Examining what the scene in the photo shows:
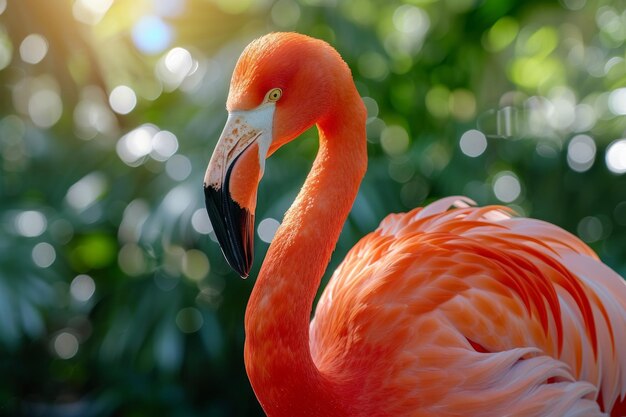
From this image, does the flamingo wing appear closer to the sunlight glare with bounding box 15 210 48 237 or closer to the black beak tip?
the black beak tip

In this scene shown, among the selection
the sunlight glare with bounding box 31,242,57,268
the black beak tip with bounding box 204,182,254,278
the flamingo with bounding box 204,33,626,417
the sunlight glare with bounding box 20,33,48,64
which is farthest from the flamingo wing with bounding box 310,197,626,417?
the sunlight glare with bounding box 20,33,48,64

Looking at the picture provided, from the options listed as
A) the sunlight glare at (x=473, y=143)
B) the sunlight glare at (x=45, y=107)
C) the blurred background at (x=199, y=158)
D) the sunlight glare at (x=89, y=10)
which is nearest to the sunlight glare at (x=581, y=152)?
the blurred background at (x=199, y=158)

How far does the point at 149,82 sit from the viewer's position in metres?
3.09

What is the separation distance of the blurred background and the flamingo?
91 centimetres

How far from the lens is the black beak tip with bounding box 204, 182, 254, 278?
4.11 ft

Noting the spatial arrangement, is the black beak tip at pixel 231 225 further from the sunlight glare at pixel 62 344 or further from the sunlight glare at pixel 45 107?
the sunlight glare at pixel 45 107

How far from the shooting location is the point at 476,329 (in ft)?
4.92

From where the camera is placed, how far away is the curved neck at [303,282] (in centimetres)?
131

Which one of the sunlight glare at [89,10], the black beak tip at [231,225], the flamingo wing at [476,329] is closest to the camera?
the black beak tip at [231,225]

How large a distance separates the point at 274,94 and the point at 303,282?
0.34 meters

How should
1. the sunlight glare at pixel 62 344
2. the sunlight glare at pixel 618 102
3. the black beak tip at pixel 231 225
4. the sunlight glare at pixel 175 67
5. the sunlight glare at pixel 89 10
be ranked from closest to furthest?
the black beak tip at pixel 231 225 < the sunlight glare at pixel 618 102 < the sunlight glare at pixel 62 344 < the sunlight glare at pixel 175 67 < the sunlight glare at pixel 89 10

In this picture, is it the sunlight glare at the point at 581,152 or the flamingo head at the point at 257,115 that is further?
the sunlight glare at the point at 581,152

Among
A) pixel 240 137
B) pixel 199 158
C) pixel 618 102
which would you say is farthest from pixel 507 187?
pixel 240 137

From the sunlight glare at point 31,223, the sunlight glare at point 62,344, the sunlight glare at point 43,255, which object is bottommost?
the sunlight glare at point 62,344
